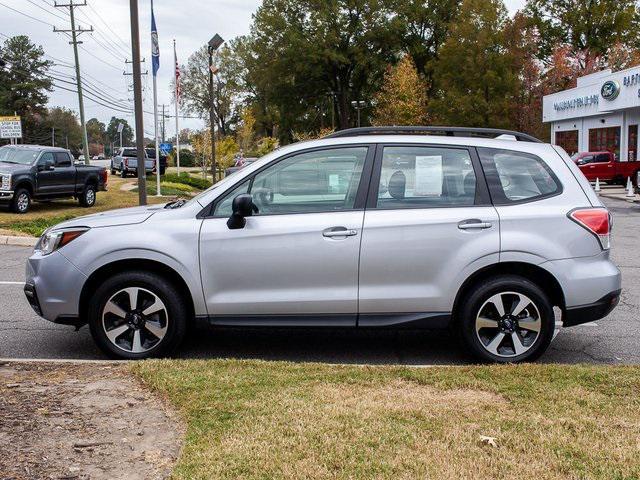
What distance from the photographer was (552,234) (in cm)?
558

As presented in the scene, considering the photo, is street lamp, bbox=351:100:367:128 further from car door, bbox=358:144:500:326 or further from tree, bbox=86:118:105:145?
tree, bbox=86:118:105:145

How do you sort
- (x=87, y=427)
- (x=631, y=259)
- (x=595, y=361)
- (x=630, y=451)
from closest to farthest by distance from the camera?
(x=630, y=451), (x=87, y=427), (x=595, y=361), (x=631, y=259)

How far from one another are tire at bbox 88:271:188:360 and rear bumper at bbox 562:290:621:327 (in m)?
2.99

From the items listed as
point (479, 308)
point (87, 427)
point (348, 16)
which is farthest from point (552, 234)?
point (348, 16)

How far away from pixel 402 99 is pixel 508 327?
53.7 m

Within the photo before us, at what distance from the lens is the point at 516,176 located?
5.79 m

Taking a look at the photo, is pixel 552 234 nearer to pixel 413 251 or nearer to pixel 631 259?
pixel 413 251

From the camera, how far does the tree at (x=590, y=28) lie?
67250mm

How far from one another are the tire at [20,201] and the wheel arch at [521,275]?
16.7 meters

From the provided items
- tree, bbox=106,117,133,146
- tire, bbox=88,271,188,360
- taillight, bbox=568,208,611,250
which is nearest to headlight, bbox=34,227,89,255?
tire, bbox=88,271,188,360

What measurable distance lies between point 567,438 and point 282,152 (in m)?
3.13

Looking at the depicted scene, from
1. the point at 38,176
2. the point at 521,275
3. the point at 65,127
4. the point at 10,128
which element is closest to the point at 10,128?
the point at 10,128

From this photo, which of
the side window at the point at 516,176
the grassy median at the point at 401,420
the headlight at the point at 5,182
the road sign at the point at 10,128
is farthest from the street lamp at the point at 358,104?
the grassy median at the point at 401,420

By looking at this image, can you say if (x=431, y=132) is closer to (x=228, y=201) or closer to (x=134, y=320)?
(x=228, y=201)
